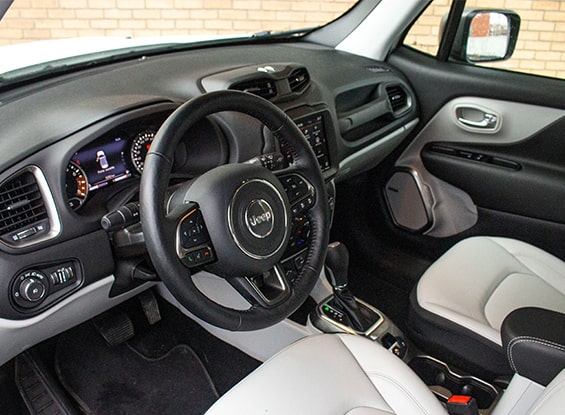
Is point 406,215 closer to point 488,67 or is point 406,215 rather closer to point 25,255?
point 488,67

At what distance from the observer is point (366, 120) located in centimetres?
199

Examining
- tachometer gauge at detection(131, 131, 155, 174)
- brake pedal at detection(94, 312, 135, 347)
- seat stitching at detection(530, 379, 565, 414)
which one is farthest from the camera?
brake pedal at detection(94, 312, 135, 347)

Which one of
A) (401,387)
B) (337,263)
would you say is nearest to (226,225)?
(401,387)

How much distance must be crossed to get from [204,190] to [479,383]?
102 cm

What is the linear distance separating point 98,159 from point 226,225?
1.11ft

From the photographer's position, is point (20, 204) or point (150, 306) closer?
point (20, 204)

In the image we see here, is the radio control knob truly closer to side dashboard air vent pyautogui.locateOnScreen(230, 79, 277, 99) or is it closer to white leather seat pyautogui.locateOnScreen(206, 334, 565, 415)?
white leather seat pyautogui.locateOnScreen(206, 334, 565, 415)

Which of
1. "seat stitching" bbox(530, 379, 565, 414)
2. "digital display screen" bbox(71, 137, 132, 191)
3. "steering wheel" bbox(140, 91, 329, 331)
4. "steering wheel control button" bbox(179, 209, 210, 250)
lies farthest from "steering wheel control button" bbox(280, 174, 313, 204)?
"seat stitching" bbox(530, 379, 565, 414)

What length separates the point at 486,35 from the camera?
212cm

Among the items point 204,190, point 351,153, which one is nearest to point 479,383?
point 351,153

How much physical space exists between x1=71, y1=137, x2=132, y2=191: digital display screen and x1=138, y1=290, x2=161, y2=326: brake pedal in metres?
0.76

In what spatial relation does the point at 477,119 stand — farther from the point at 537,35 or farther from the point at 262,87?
the point at 262,87

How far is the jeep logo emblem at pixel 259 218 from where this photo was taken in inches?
43.2

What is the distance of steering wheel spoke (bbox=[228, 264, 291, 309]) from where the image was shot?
113cm
